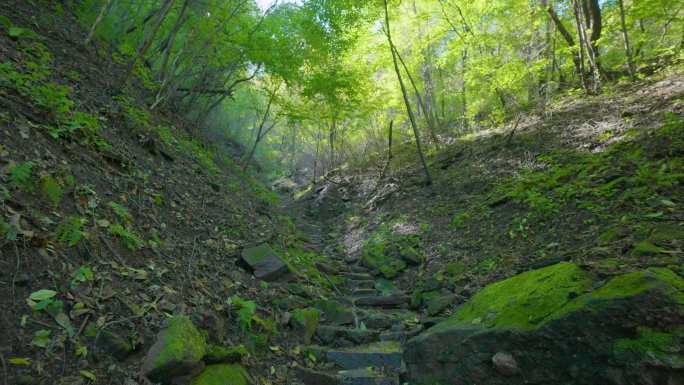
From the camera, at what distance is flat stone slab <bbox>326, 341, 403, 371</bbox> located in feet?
12.7

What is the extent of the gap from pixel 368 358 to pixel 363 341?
495mm

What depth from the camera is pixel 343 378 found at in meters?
3.58

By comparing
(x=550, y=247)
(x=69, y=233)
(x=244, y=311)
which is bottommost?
(x=550, y=247)

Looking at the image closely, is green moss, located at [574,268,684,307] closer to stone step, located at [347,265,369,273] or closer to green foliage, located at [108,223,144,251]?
green foliage, located at [108,223,144,251]

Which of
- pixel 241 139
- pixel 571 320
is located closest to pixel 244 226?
pixel 571 320

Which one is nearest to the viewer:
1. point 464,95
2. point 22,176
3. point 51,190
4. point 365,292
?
point 22,176

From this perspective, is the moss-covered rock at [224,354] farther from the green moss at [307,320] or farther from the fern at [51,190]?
the fern at [51,190]

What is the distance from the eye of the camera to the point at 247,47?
11.3 metres

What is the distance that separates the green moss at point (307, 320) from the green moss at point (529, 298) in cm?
178

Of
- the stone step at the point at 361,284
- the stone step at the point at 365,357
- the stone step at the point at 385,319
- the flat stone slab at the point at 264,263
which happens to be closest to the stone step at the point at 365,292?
the stone step at the point at 361,284

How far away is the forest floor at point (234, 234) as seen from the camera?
250 centimetres

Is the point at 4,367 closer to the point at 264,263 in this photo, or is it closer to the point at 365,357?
the point at 365,357

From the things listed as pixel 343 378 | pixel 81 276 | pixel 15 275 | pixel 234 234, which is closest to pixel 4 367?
pixel 15 275

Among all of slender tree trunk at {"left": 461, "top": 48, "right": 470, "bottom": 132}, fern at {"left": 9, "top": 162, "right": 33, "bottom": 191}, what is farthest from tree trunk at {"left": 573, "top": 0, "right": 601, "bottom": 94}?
fern at {"left": 9, "top": 162, "right": 33, "bottom": 191}
